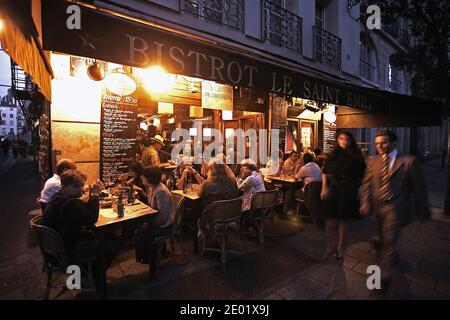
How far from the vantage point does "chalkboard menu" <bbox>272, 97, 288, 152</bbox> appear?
799 cm

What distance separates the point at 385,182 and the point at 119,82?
4630 mm

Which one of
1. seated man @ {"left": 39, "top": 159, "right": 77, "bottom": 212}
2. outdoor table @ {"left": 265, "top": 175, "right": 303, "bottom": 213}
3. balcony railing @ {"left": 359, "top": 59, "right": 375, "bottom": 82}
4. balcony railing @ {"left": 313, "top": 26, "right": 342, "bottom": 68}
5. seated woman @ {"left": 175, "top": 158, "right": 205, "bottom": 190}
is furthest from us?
balcony railing @ {"left": 359, "top": 59, "right": 375, "bottom": 82}

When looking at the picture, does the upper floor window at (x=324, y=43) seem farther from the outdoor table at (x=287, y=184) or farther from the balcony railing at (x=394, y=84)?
the balcony railing at (x=394, y=84)

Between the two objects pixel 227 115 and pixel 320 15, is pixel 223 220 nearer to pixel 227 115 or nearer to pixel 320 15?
pixel 227 115

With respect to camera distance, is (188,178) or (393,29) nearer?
(188,178)

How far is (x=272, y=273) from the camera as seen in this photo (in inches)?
150

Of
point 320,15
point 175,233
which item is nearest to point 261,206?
point 175,233

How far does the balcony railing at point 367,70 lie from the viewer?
1210 centimetres

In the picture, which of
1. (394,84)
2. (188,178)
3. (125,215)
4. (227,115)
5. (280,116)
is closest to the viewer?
(125,215)

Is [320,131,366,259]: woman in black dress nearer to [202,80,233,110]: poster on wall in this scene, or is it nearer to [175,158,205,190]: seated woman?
[175,158,205,190]: seated woman

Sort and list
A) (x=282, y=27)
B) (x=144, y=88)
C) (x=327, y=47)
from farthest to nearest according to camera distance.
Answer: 1. (x=327, y=47)
2. (x=282, y=27)
3. (x=144, y=88)

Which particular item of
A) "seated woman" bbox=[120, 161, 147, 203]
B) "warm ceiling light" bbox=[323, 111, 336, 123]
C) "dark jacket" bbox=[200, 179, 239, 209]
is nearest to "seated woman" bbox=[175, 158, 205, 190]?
"seated woman" bbox=[120, 161, 147, 203]

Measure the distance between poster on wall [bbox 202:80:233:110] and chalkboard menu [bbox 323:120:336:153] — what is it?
5235 mm

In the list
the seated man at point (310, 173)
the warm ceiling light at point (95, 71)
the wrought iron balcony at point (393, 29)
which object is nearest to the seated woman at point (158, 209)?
the warm ceiling light at point (95, 71)
